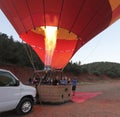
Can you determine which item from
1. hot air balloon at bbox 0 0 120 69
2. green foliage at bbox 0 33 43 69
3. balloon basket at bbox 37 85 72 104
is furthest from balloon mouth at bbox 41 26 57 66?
green foliage at bbox 0 33 43 69

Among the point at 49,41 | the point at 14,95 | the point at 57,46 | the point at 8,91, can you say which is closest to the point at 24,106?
the point at 14,95

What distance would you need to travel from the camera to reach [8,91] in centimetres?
1030

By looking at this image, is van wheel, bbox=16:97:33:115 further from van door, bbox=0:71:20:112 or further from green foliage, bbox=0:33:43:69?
green foliage, bbox=0:33:43:69

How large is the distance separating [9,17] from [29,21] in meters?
1.42

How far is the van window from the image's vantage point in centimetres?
1029

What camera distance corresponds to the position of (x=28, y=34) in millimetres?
16078

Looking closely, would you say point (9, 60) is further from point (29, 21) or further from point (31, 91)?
point (31, 91)

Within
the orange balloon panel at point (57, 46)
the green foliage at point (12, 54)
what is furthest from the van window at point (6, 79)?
the green foliage at point (12, 54)

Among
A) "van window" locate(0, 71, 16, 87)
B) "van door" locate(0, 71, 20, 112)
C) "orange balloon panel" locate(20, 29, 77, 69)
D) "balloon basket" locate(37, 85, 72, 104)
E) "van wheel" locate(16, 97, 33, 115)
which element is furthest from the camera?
"orange balloon panel" locate(20, 29, 77, 69)

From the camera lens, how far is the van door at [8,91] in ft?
33.1

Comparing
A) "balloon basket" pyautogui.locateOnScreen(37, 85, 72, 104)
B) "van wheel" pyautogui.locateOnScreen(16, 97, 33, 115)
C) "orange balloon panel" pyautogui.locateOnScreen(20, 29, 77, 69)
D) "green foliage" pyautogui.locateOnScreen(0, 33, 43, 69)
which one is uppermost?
"green foliage" pyautogui.locateOnScreen(0, 33, 43, 69)

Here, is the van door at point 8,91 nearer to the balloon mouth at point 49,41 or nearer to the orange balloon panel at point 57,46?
the balloon mouth at point 49,41

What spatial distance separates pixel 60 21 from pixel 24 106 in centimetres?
551

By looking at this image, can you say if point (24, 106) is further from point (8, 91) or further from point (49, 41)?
point (49, 41)
